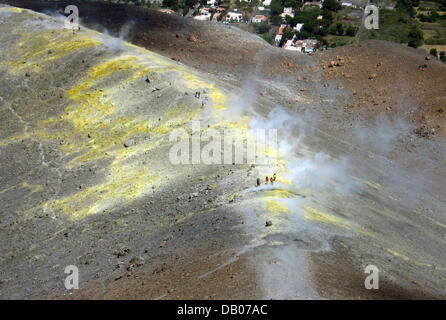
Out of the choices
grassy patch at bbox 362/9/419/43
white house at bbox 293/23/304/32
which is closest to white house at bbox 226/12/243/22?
white house at bbox 293/23/304/32

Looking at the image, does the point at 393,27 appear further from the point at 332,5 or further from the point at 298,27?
the point at 298,27

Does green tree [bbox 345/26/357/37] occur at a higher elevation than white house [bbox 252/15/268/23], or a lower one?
higher

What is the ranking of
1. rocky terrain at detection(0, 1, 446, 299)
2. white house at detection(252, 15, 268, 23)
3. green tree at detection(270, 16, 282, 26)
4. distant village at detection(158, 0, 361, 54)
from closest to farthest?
1. rocky terrain at detection(0, 1, 446, 299)
2. distant village at detection(158, 0, 361, 54)
3. green tree at detection(270, 16, 282, 26)
4. white house at detection(252, 15, 268, 23)

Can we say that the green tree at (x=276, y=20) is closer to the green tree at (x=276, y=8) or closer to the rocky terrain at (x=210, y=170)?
the green tree at (x=276, y=8)

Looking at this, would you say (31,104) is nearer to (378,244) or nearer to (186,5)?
(378,244)

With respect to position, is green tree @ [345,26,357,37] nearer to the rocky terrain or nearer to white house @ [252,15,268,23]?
white house @ [252,15,268,23]

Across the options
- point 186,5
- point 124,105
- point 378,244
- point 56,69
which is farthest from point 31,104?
point 186,5

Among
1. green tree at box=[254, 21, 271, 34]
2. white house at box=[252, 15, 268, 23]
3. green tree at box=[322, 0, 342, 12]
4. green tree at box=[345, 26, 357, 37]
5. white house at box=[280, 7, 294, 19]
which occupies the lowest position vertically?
green tree at box=[254, 21, 271, 34]

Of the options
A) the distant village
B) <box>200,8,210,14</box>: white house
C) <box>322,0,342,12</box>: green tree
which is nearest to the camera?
the distant village
